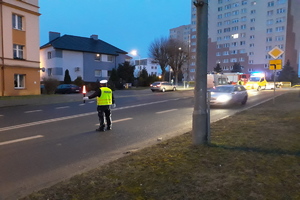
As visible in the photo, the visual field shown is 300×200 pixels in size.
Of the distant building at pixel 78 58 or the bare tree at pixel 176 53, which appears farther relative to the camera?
the bare tree at pixel 176 53

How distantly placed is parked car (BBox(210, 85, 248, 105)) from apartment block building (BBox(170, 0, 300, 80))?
6407 centimetres

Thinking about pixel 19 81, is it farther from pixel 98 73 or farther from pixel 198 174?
pixel 198 174

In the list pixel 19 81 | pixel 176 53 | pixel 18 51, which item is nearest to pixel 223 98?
pixel 19 81

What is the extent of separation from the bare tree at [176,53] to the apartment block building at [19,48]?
3270 centimetres

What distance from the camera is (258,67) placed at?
86.3 meters

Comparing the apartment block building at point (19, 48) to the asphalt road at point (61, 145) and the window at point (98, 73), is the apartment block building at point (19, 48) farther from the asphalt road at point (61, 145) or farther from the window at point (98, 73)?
the window at point (98, 73)

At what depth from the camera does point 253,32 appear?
88125 mm

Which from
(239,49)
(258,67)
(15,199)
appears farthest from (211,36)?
(15,199)

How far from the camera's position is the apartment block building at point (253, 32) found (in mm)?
83250

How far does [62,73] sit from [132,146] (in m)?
42.0

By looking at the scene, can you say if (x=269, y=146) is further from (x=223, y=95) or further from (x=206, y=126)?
(x=223, y=95)

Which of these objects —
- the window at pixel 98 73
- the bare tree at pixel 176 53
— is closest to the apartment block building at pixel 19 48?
the window at pixel 98 73

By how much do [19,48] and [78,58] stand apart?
2073 cm

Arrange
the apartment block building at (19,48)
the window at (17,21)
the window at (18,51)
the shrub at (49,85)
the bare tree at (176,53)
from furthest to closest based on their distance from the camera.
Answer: the bare tree at (176,53)
the shrub at (49,85)
the window at (18,51)
the window at (17,21)
the apartment block building at (19,48)
